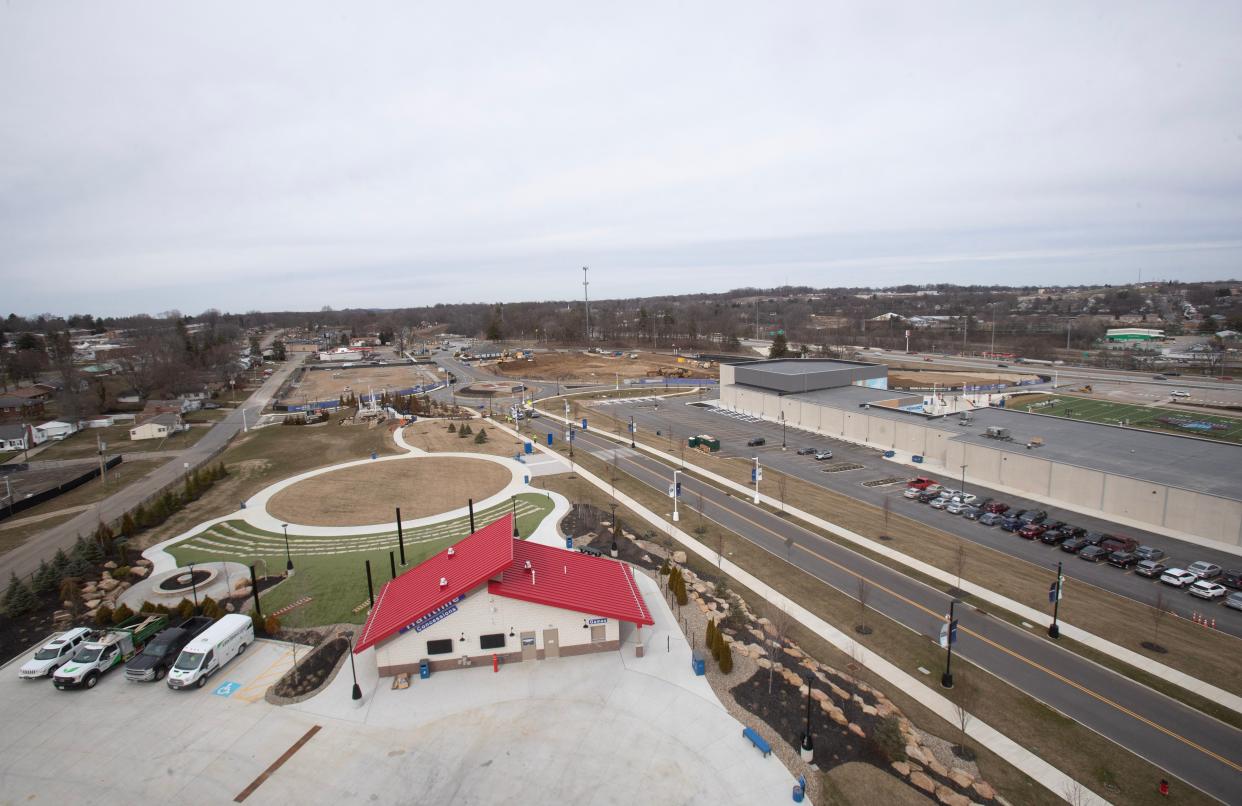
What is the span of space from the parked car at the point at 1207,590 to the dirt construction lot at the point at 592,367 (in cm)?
9596

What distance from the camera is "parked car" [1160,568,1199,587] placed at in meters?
32.9

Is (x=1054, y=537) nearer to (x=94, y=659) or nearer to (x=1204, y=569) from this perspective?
(x=1204, y=569)

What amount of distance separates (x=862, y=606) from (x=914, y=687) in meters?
6.43

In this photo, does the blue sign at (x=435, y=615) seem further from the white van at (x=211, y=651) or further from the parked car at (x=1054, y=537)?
the parked car at (x=1054, y=537)

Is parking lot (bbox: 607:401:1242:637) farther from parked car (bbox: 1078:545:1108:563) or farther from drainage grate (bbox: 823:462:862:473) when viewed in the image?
parked car (bbox: 1078:545:1108:563)

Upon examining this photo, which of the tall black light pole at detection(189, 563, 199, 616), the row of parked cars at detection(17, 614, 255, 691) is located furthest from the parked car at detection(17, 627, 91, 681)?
the tall black light pole at detection(189, 563, 199, 616)

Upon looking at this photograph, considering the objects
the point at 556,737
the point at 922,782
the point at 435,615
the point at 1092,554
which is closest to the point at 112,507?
the point at 435,615

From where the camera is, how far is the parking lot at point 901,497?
33156 millimetres

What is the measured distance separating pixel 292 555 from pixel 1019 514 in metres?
51.0

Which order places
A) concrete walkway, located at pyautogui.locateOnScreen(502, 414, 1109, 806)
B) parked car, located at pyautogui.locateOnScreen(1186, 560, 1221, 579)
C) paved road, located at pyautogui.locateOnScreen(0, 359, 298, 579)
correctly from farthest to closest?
paved road, located at pyautogui.locateOnScreen(0, 359, 298, 579) → parked car, located at pyautogui.locateOnScreen(1186, 560, 1221, 579) → concrete walkway, located at pyautogui.locateOnScreen(502, 414, 1109, 806)

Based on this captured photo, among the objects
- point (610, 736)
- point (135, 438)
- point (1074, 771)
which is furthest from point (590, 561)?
point (135, 438)

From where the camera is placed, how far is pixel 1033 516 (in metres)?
42.7

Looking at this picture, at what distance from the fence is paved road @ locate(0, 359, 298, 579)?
438 cm

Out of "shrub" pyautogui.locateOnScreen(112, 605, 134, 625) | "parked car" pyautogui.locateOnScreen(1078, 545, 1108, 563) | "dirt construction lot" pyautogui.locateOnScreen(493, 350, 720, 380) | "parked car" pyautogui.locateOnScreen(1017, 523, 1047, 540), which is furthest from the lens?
"dirt construction lot" pyautogui.locateOnScreen(493, 350, 720, 380)
